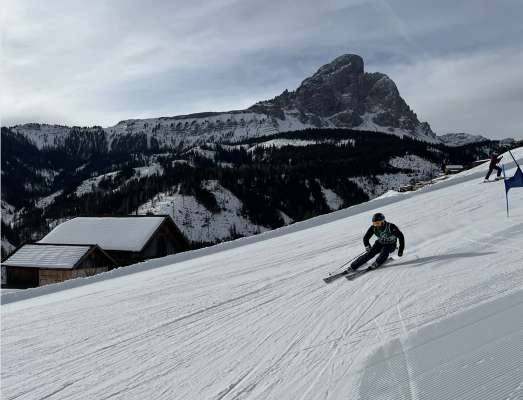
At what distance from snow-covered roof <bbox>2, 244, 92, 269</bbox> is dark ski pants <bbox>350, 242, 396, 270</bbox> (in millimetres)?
29331

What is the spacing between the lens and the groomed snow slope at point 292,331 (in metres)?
4.52

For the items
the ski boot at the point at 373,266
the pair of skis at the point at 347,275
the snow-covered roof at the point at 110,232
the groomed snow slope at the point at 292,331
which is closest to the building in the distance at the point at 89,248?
the snow-covered roof at the point at 110,232

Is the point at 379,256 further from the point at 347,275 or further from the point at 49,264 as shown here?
the point at 49,264

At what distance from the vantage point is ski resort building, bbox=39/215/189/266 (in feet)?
133

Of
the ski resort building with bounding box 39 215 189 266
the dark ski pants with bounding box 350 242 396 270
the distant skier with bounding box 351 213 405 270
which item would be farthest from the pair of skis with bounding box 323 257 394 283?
the ski resort building with bounding box 39 215 189 266

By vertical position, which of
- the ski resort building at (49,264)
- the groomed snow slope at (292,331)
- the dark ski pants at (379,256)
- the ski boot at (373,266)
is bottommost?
the ski resort building at (49,264)

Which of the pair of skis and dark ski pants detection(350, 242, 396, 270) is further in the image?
dark ski pants detection(350, 242, 396, 270)

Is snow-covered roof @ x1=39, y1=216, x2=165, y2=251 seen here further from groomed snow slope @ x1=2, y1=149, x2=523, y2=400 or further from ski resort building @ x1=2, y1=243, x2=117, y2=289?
groomed snow slope @ x1=2, y1=149, x2=523, y2=400

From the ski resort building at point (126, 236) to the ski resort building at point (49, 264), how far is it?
3.31 m

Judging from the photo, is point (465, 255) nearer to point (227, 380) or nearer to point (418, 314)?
point (418, 314)

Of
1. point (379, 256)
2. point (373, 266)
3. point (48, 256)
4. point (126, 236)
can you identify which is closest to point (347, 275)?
point (373, 266)

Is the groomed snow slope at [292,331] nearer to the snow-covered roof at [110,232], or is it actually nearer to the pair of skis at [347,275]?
the pair of skis at [347,275]

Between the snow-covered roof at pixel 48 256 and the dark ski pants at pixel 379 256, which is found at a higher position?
the dark ski pants at pixel 379 256

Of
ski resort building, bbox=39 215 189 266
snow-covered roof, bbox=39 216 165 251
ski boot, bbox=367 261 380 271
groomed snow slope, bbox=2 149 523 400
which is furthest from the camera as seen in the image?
snow-covered roof, bbox=39 216 165 251
